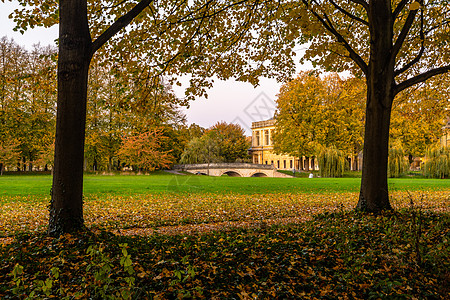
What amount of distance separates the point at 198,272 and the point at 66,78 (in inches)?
130

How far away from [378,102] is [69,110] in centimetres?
618

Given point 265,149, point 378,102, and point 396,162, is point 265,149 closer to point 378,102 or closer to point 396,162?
point 396,162

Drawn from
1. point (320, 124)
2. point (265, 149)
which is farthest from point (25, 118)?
point (265, 149)

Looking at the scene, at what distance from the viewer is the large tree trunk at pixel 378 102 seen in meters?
6.78

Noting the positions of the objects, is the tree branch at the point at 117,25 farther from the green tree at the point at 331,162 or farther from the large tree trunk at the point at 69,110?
the green tree at the point at 331,162

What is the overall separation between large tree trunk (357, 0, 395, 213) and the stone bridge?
1431 inches

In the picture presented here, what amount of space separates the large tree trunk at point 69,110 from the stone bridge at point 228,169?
126ft

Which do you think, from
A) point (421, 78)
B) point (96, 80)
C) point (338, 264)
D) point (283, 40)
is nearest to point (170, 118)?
point (96, 80)

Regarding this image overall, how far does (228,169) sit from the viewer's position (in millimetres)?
46438

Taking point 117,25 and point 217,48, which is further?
point 217,48

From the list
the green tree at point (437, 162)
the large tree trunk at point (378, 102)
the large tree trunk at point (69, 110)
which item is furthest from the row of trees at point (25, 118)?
the green tree at point (437, 162)

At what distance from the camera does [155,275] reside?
3.24 meters

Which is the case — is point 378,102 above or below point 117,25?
below

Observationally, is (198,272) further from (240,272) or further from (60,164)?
(60,164)
